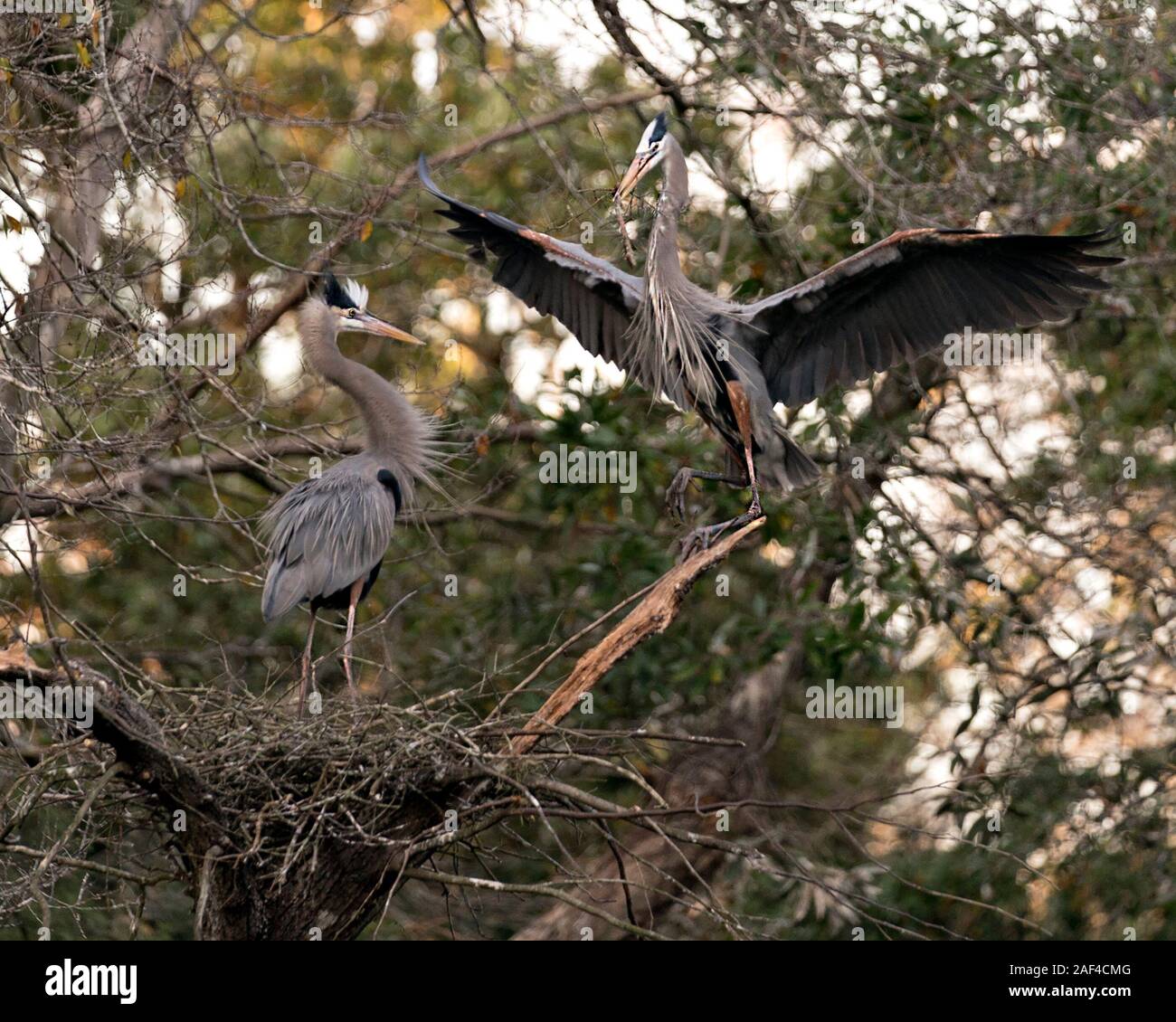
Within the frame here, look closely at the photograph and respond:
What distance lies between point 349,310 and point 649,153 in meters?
1.50

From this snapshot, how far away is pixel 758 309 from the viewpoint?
19.8 ft

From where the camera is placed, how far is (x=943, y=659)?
10.7 metres

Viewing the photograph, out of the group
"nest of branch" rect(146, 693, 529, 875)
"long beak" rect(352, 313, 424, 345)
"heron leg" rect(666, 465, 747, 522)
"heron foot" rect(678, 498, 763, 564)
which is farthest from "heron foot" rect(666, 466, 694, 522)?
"nest of branch" rect(146, 693, 529, 875)

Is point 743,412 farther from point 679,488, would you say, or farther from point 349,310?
point 349,310

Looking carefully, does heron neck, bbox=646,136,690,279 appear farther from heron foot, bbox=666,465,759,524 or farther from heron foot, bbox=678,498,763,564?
heron foot, bbox=678,498,763,564

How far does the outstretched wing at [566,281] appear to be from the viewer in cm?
620

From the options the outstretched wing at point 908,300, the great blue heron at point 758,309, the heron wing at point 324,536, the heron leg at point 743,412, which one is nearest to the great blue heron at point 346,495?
the heron wing at point 324,536

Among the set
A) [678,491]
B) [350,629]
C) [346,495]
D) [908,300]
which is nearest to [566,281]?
[678,491]

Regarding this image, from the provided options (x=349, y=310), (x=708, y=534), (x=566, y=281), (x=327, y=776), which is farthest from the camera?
(x=349, y=310)

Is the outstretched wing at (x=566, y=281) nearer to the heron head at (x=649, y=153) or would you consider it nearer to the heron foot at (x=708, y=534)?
the heron head at (x=649, y=153)

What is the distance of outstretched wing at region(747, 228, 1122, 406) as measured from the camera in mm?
5473

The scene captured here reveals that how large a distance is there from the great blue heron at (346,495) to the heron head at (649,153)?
4.05ft

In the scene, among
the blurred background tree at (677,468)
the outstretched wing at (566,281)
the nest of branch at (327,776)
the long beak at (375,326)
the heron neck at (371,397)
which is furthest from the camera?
the long beak at (375,326)

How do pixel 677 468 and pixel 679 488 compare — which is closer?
pixel 679 488
